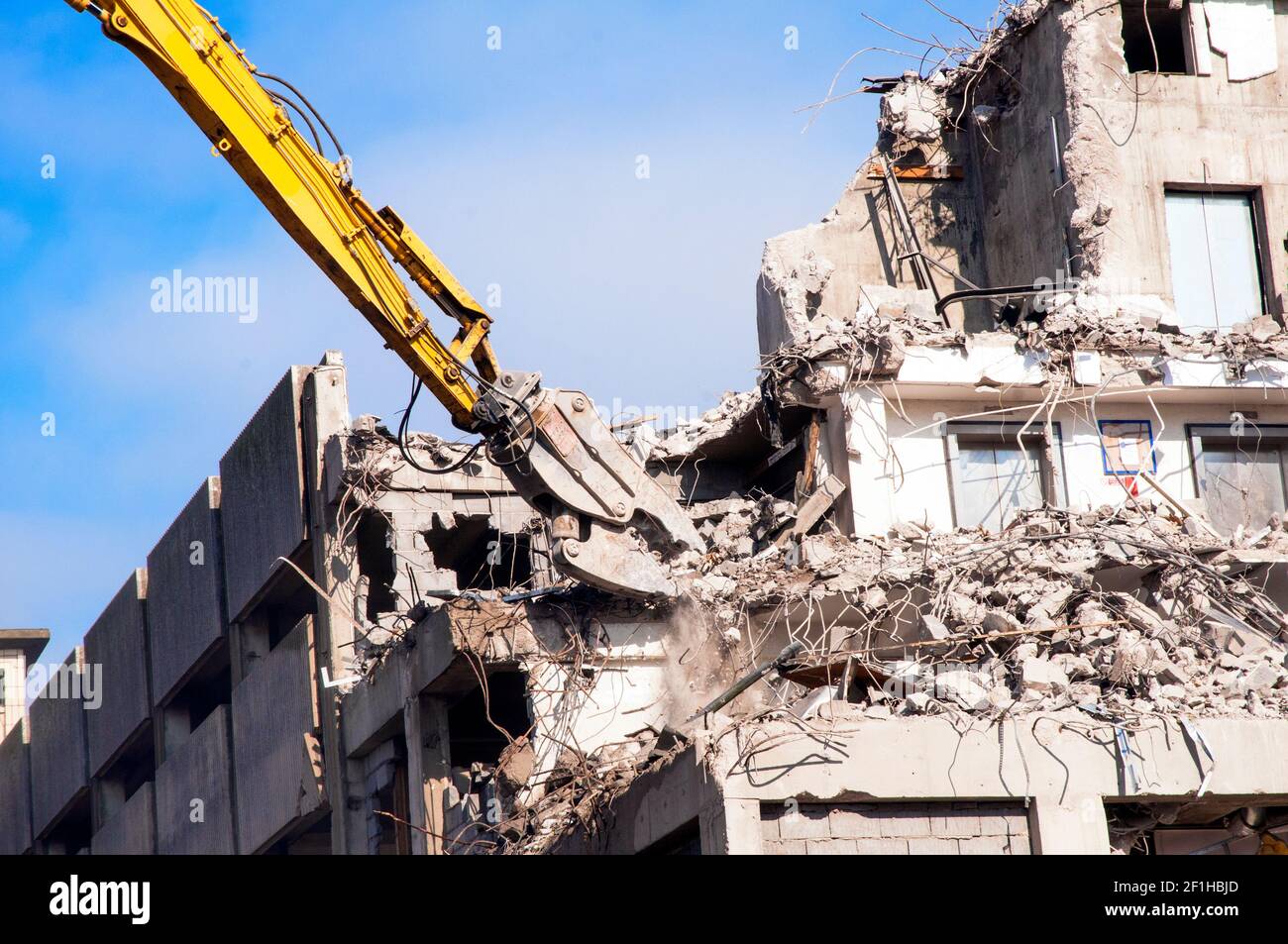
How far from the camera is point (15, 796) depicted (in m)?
33.1

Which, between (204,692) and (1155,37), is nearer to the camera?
(1155,37)

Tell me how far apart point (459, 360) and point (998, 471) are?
538 cm

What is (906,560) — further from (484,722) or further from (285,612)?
(285,612)

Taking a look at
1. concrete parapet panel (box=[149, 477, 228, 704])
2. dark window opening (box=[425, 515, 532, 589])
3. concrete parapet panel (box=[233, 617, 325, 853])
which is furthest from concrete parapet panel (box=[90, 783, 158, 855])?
dark window opening (box=[425, 515, 532, 589])

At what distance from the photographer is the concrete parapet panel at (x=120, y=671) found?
2662 centimetres

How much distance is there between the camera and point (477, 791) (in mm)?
15555

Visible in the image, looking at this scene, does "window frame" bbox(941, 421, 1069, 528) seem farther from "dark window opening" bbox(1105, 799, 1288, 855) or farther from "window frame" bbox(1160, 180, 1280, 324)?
"dark window opening" bbox(1105, 799, 1288, 855)

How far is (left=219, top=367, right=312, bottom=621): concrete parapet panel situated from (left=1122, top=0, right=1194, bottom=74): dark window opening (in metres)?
9.41

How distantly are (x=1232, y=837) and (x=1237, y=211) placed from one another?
881 cm

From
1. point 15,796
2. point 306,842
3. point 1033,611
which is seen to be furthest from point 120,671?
point 1033,611

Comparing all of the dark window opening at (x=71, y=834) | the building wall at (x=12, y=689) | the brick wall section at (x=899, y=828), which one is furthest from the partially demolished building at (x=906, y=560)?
the building wall at (x=12, y=689)

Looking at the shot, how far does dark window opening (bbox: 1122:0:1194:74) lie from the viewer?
2003cm

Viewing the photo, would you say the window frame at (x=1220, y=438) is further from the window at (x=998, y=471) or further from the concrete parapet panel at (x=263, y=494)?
the concrete parapet panel at (x=263, y=494)
